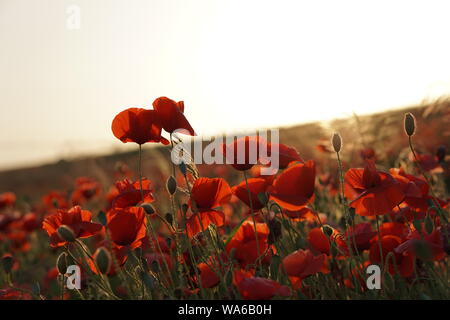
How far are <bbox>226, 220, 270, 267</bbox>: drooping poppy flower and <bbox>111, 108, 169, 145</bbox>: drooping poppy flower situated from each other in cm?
33

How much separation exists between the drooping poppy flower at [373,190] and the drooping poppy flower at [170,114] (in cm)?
42

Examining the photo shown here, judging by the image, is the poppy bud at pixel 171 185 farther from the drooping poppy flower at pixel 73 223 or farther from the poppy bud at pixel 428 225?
the poppy bud at pixel 428 225

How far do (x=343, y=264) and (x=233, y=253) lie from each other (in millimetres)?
498

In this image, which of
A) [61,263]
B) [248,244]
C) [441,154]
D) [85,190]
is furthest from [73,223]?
[85,190]

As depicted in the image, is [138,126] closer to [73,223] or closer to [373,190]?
[73,223]

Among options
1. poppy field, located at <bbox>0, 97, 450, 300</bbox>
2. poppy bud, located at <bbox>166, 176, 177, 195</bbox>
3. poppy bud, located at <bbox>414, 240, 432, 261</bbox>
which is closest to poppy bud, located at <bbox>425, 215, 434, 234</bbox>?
poppy field, located at <bbox>0, 97, 450, 300</bbox>

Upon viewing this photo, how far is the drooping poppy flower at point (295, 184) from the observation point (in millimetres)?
1321

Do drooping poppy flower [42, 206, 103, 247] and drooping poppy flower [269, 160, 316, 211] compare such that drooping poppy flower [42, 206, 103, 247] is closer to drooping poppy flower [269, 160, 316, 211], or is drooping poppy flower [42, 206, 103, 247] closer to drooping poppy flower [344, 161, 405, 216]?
drooping poppy flower [269, 160, 316, 211]

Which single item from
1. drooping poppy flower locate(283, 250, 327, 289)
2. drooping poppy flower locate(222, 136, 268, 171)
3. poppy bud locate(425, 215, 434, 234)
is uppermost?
drooping poppy flower locate(222, 136, 268, 171)

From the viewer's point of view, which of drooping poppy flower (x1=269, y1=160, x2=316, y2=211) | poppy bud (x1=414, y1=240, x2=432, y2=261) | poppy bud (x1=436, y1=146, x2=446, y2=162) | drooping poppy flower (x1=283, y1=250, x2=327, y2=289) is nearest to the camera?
poppy bud (x1=414, y1=240, x2=432, y2=261)

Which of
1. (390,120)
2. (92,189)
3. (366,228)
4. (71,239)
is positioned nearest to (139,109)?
(71,239)

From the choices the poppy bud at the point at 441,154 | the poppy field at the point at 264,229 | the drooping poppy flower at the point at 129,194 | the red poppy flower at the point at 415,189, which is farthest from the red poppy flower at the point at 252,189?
the poppy bud at the point at 441,154

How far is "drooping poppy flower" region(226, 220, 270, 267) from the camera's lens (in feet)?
4.71

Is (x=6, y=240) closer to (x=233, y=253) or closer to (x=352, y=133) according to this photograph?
(x=352, y=133)
